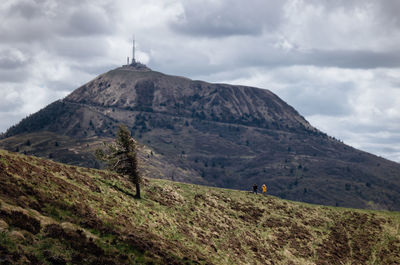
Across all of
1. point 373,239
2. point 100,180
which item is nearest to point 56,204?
point 100,180

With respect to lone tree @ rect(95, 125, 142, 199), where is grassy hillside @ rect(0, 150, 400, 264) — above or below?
below

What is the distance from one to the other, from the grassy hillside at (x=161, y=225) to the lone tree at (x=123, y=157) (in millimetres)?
2545

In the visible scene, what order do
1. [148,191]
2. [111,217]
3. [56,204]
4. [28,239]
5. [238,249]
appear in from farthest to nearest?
[148,191] < [238,249] < [111,217] < [56,204] < [28,239]

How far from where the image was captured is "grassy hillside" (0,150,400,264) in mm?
28609

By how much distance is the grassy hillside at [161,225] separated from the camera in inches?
1126

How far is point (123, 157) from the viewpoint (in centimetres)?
5588

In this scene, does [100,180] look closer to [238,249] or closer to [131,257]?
[238,249]

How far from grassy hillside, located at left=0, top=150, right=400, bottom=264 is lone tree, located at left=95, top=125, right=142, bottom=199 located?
8.35ft

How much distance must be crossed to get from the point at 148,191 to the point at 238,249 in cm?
1767

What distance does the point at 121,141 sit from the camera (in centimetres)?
5562

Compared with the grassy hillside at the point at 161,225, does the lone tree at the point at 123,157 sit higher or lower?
higher

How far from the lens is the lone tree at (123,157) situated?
55281 millimetres

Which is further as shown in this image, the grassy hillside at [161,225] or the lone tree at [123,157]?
the lone tree at [123,157]

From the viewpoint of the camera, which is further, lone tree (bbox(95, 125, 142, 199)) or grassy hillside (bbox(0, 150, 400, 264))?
lone tree (bbox(95, 125, 142, 199))
